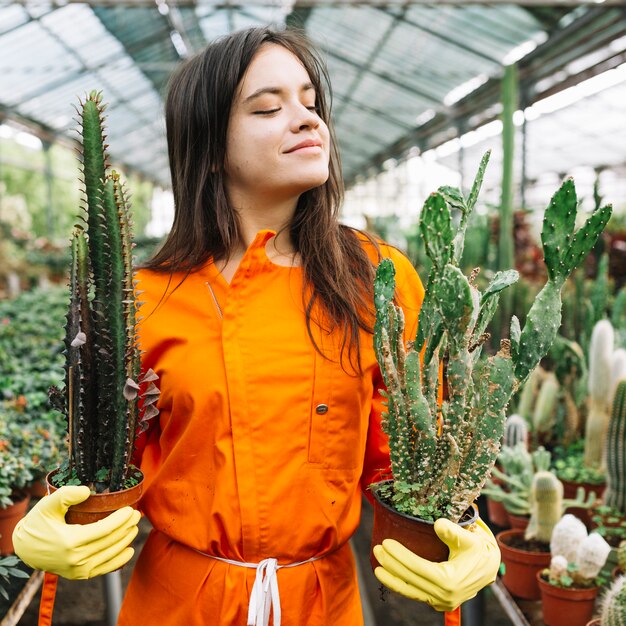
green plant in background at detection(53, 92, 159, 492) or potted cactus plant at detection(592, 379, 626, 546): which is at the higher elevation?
green plant in background at detection(53, 92, 159, 492)

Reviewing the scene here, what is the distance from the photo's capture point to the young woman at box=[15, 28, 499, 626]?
1.33 m

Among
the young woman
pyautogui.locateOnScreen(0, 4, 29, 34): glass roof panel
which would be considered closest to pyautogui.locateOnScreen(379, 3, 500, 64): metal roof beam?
pyautogui.locateOnScreen(0, 4, 29, 34): glass roof panel

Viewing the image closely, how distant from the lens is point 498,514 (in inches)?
122

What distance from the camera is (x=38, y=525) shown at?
124 cm

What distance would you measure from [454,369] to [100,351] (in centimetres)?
69

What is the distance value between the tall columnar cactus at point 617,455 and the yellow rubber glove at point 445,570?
1.69 m

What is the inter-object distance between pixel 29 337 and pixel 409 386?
14.1ft

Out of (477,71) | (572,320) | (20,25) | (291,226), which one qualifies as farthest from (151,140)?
(291,226)

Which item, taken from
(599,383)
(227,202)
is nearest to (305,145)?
(227,202)

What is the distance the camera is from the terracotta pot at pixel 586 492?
9.41 feet

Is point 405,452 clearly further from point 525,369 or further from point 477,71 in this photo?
point 477,71

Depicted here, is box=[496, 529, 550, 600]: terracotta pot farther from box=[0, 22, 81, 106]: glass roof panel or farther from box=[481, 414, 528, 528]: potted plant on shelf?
box=[0, 22, 81, 106]: glass roof panel

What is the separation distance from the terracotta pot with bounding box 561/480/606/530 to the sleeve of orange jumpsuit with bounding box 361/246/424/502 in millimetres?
1719

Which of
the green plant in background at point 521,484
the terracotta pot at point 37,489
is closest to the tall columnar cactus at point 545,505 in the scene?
the green plant in background at point 521,484
